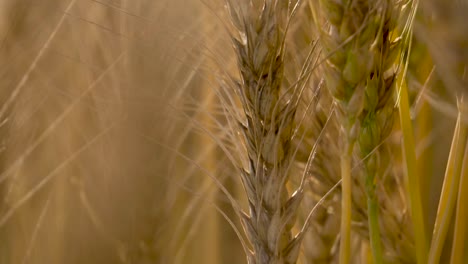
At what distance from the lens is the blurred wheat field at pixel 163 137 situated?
67 centimetres

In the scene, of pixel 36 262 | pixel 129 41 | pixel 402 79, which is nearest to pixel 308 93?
pixel 402 79

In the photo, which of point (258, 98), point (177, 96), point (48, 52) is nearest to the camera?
point (258, 98)

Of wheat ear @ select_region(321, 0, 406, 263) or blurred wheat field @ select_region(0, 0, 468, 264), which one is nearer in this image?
wheat ear @ select_region(321, 0, 406, 263)

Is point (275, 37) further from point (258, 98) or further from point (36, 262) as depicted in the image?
point (36, 262)

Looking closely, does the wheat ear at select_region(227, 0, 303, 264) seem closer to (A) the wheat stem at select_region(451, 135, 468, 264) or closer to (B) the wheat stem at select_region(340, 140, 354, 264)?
(B) the wheat stem at select_region(340, 140, 354, 264)

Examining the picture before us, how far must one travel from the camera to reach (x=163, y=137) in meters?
0.85

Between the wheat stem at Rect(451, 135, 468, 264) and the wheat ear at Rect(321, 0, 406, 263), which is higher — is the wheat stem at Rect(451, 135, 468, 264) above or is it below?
below

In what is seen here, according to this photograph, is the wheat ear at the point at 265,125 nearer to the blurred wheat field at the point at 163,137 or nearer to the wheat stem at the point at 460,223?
the blurred wheat field at the point at 163,137

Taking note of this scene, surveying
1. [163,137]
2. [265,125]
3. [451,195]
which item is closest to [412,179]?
[451,195]

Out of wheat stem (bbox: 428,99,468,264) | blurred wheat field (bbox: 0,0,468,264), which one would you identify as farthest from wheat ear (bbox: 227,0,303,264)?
wheat stem (bbox: 428,99,468,264)

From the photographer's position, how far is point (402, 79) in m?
0.60

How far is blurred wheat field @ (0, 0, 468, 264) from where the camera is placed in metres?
0.67

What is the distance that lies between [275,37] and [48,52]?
0.50m

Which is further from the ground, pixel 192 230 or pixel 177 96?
pixel 177 96
